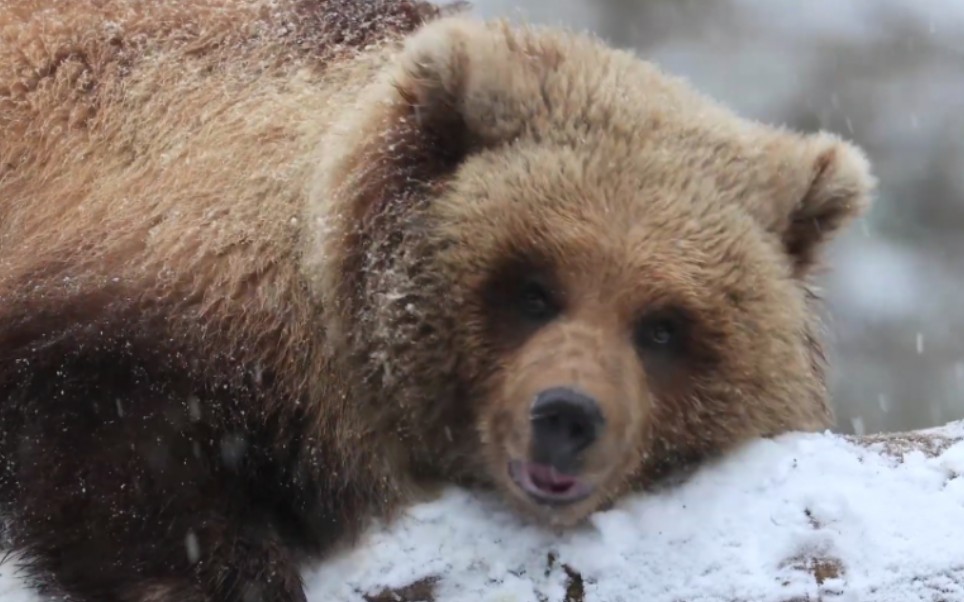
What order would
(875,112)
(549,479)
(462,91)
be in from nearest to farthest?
(549,479) < (462,91) < (875,112)

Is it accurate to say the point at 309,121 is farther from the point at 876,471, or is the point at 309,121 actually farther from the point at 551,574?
the point at 876,471

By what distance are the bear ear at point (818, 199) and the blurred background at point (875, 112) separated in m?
9.02

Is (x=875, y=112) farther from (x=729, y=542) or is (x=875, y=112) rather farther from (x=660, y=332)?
(x=729, y=542)

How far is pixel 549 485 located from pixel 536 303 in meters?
0.51

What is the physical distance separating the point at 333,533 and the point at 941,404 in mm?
10178

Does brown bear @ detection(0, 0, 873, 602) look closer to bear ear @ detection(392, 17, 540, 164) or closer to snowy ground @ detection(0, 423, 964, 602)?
bear ear @ detection(392, 17, 540, 164)

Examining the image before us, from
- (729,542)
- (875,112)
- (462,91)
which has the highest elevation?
(462,91)

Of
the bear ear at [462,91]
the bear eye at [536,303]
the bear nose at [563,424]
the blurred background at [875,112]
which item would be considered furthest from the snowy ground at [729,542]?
the blurred background at [875,112]

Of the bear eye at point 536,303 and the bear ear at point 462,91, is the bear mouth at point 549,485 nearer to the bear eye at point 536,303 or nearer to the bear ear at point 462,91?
the bear eye at point 536,303

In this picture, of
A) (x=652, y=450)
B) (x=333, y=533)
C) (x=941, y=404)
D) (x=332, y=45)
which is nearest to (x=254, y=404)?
(x=333, y=533)

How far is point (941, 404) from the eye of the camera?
1338cm

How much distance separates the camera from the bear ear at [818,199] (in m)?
4.50

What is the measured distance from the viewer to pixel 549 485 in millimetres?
4008

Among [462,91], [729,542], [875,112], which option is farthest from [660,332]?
[875,112]
